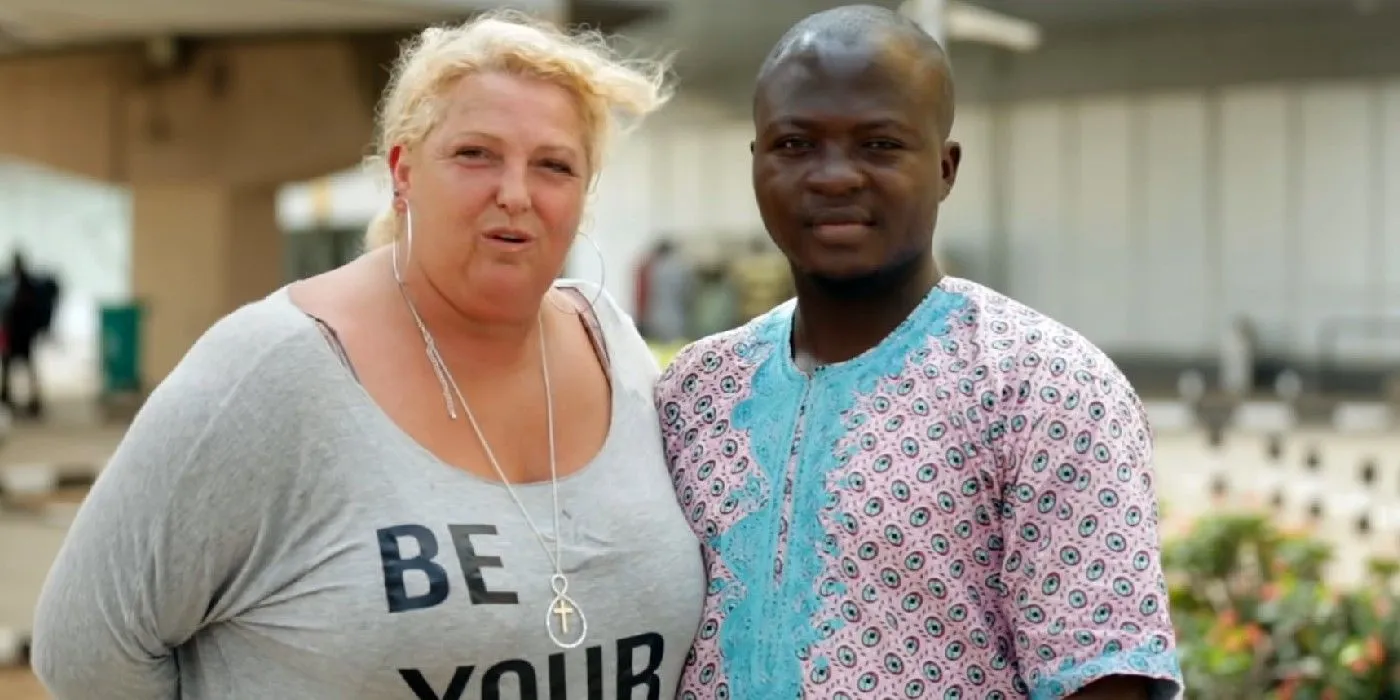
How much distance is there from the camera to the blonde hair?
2340mm

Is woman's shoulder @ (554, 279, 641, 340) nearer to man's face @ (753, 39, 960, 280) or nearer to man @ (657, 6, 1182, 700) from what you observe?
man @ (657, 6, 1182, 700)

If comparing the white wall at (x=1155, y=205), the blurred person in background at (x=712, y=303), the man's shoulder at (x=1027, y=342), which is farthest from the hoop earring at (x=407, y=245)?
the blurred person in background at (x=712, y=303)

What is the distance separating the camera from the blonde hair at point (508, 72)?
7.68ft

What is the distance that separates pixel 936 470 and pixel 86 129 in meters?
18.8

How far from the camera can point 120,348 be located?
64.7 ft

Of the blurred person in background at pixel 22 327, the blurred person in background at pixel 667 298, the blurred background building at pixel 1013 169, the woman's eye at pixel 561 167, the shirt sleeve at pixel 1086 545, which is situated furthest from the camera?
the blurred person in background at pixel 667 298

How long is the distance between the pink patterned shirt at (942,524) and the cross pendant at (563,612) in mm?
191

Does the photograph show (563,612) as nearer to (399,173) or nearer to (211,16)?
(399,173)

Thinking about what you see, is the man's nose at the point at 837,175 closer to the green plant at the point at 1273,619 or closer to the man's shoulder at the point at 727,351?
the man's shoulder at the point at 727,351

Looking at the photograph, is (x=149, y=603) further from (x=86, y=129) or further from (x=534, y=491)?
(x=86, y=129)

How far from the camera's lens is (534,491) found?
7.95 ft

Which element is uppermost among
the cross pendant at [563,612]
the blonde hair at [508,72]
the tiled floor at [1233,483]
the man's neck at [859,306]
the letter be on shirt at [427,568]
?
the blonde hair at [508,72]

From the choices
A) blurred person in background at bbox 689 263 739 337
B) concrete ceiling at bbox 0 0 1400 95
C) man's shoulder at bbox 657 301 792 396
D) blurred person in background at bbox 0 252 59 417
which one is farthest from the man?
blurred person in background at bbox 689 263 739 337

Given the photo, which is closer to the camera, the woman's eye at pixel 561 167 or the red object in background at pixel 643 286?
the woman's eye at pixel 561 167
